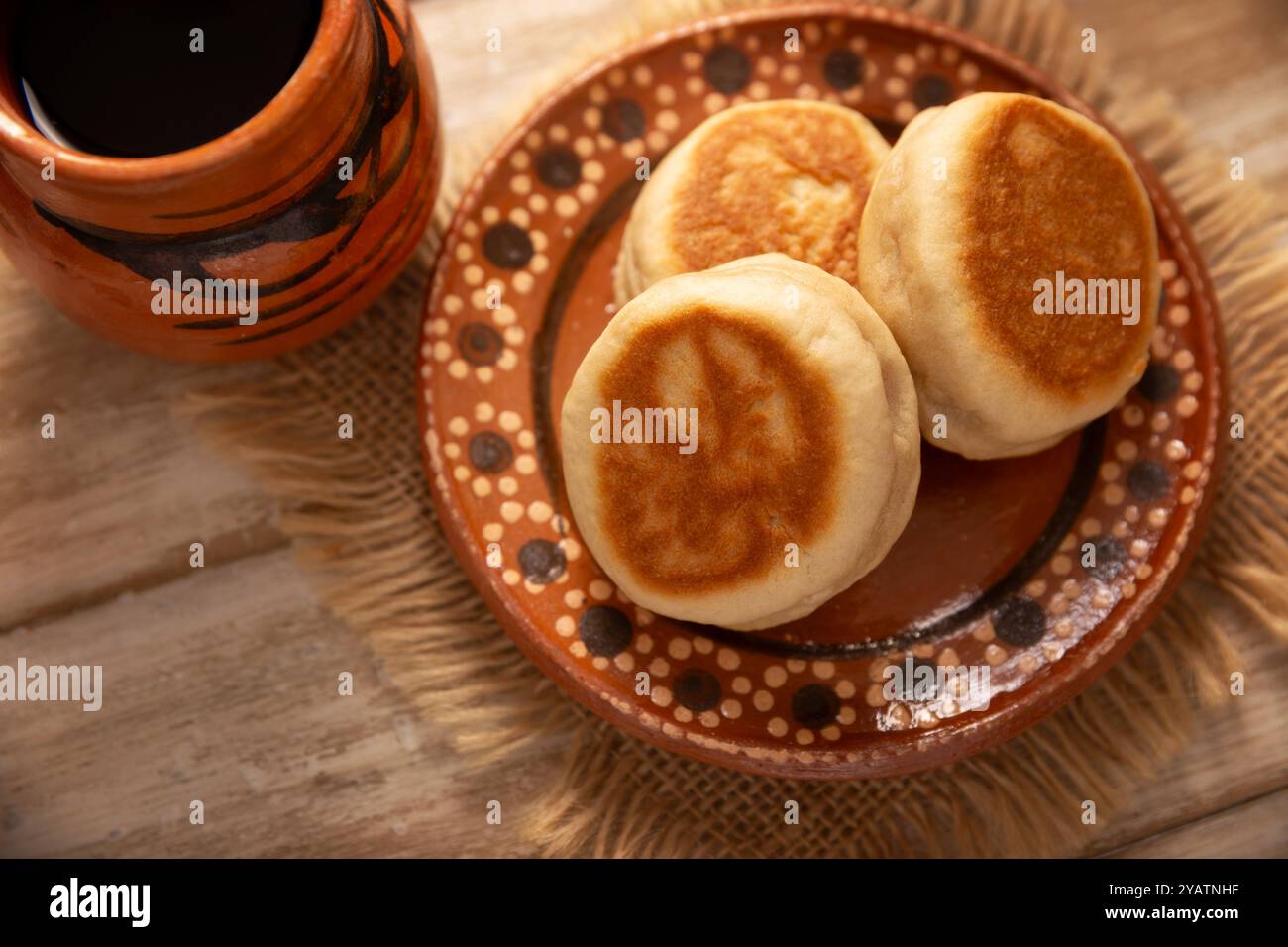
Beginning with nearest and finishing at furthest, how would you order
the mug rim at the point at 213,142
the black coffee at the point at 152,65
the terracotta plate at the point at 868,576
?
the mug rim at the point at 213,142, the black coffee at the point at 152,65, the terracotta plate at the point at 868,576

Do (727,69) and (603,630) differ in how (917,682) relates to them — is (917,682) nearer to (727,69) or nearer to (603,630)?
(603,630)

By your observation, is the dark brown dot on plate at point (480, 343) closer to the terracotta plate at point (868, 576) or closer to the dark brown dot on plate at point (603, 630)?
the terracotta plate at point (868, 576)

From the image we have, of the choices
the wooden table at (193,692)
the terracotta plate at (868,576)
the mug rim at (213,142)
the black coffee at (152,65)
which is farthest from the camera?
the wooden table at (193,692)

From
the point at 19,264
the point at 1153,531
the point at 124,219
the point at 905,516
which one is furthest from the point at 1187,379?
the point at 19,264

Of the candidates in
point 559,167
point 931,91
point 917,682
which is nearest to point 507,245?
point 559,167

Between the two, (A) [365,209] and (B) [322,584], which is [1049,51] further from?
(B) [322,584]

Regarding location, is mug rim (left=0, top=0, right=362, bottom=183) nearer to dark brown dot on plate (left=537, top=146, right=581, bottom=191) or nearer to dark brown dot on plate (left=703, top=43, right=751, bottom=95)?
dark brown dot on plate (left=537, top=146, right=581, bottom=191)

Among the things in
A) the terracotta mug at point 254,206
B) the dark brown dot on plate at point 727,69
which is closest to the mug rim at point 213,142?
the terracotta mug at point 254,206

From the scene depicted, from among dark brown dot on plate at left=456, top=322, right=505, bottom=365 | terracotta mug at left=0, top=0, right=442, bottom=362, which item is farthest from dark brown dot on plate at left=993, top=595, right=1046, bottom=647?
terracotta mug at left=0, top=0, right=442, bottom=362
